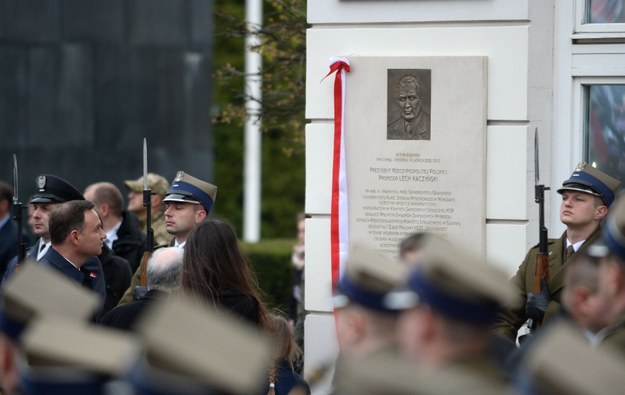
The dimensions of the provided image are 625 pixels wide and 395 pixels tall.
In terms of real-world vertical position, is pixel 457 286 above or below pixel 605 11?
below

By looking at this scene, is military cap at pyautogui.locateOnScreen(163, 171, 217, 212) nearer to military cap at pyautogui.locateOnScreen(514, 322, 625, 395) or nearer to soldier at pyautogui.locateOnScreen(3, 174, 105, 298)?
soldier at pyautogui.locateOnScreen(3, 174, 105, 298)

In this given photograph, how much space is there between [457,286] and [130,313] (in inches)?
115

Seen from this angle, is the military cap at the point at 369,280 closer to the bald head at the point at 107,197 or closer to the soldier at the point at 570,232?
the soldier at the point at 570,232

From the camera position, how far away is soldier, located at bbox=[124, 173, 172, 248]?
987 centimetres

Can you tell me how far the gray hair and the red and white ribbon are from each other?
1584mm

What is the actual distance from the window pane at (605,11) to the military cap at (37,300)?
4161mm

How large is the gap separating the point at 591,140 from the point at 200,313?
4.67 m

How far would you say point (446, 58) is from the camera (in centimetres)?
749

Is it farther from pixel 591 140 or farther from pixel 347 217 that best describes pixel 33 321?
pixel 591 140

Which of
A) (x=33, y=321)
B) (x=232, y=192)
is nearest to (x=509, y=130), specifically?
(x=33, y=321)

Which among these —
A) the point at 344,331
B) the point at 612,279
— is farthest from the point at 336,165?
the point at 344,331

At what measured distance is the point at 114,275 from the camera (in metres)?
8.52

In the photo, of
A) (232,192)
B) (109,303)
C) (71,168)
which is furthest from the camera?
(232,192)

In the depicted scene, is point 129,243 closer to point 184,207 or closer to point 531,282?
point 184,207
